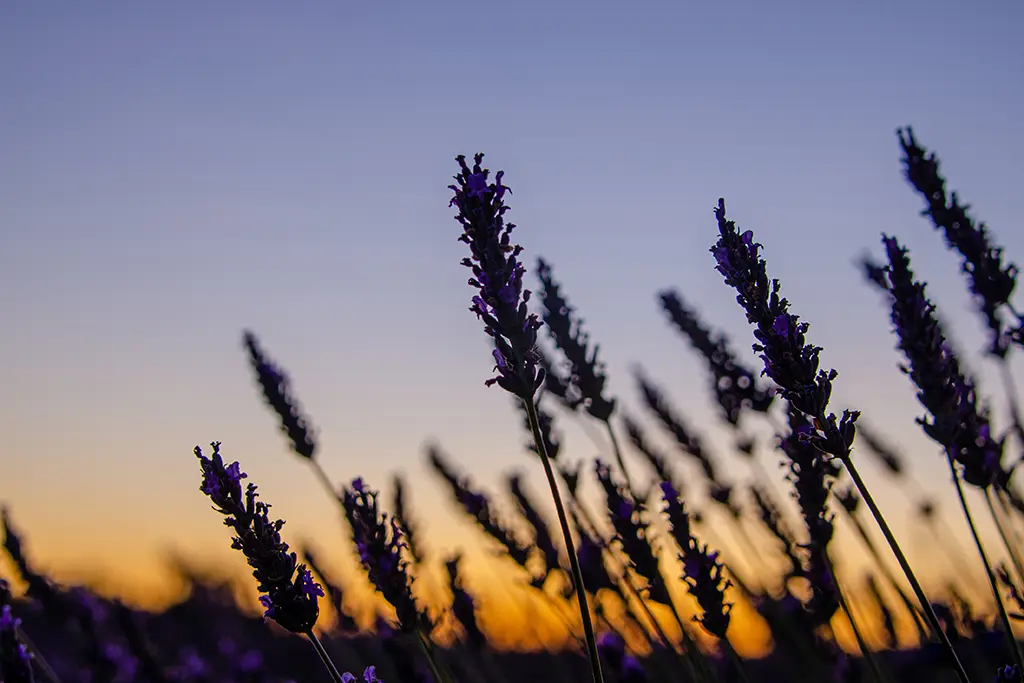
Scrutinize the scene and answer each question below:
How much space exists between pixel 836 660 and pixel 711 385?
2680 millimetres

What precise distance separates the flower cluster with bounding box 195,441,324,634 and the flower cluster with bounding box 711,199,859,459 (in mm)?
2702

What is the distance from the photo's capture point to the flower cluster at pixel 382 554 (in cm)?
583

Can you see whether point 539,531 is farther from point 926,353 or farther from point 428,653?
point 926,353

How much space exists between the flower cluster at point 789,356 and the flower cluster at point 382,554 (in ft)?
8.86

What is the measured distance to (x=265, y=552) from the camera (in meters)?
4.66

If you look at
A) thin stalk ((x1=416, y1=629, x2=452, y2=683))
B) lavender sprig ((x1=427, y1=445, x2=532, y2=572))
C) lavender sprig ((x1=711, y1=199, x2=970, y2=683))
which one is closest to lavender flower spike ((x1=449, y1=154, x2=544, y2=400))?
lavender sprig ((x1=711, y1=199, x2=970, y2=683))

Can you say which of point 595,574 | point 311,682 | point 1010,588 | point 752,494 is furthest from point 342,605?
point 1010,588

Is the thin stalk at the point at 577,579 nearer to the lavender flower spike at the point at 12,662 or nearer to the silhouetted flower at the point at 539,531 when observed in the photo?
the lavender flower spike at the point at 12,662

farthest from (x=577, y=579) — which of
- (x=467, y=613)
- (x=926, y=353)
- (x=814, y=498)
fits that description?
(x=467, y=613)

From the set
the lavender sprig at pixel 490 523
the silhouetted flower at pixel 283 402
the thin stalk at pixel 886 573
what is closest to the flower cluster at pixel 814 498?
the thin stalk at pixel 886 573

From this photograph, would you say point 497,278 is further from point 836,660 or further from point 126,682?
point 126,682

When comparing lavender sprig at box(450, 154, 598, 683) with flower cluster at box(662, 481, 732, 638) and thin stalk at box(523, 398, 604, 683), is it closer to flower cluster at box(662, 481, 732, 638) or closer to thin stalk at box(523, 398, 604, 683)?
thin stalk at box(523, 398, 604, 683)

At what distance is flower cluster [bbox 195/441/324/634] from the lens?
4664 mm

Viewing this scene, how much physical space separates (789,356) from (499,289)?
1.55 meters
